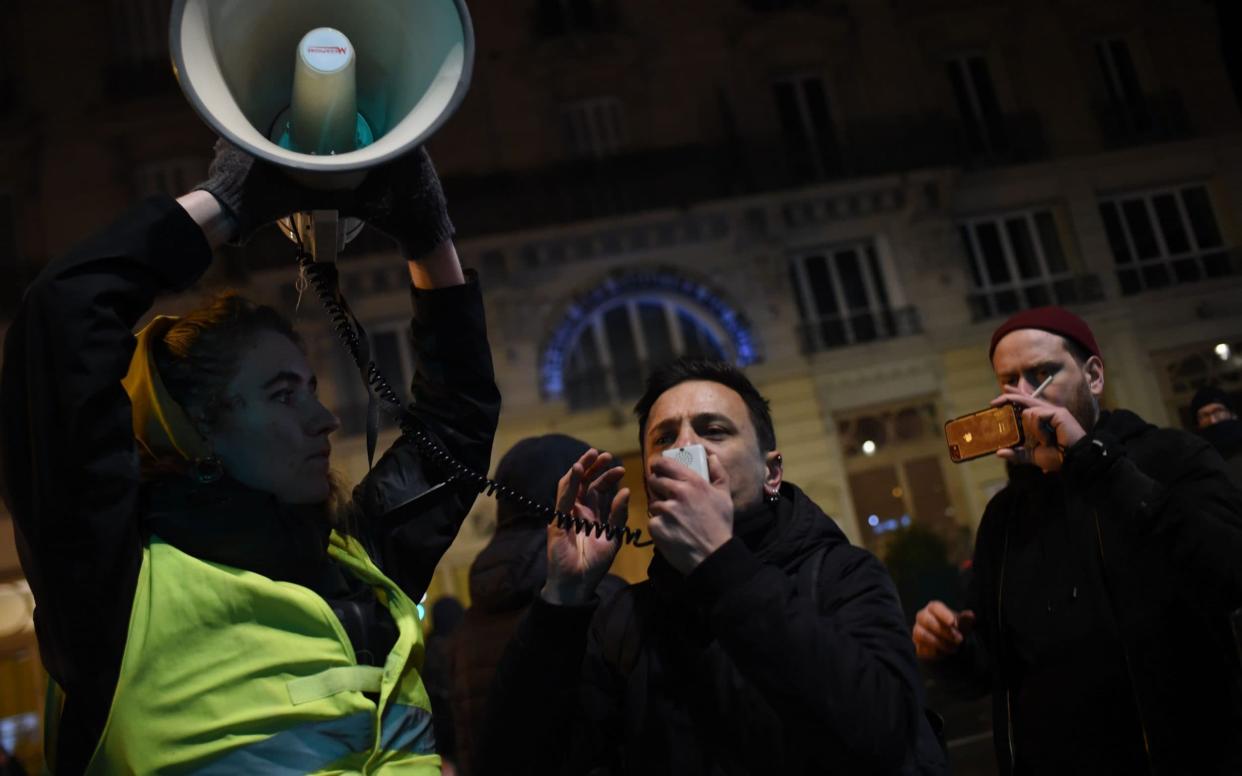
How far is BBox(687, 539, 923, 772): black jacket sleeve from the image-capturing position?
1.00 m

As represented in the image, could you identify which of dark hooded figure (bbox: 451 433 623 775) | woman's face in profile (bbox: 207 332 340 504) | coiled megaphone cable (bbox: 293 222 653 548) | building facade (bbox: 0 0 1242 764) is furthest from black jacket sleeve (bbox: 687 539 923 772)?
building facade (bbox: 0 0 1242 764)

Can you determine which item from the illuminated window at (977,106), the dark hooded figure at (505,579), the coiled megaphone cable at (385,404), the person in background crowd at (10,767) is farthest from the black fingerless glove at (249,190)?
the illuminated window at (977,106)

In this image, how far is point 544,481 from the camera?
1.83 m

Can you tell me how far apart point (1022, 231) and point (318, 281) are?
6.13 m

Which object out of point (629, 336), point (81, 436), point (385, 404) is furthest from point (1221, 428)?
point (629, 336)

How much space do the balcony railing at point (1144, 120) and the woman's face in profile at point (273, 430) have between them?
5683 millimetres

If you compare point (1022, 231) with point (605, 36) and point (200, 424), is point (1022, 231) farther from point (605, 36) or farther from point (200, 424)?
point (200, 424)

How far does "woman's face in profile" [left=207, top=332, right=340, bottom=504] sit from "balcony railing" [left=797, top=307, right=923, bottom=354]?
5801mm

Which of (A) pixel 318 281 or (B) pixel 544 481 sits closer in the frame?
(A) pixel 318 281

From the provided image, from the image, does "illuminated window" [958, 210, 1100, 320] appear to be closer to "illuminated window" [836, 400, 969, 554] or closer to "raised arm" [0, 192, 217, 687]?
"illuminated window" [836, 400, 969, 554]

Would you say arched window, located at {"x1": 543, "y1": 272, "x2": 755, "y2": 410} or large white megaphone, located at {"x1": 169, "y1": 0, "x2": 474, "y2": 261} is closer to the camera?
large white megaphone, located at {"x1": 169, "y1": 0, "x2": 474, "y2": 261}

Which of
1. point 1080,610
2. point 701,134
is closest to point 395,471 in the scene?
point 1080,610

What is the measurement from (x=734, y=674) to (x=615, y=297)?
19.6ft

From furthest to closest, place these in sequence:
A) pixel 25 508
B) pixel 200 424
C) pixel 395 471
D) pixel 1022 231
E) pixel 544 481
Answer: pixel 1022 231 < pixel 544 481 < pixel 395 471 < pixel 200 424 < pixel 25 508
